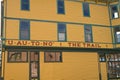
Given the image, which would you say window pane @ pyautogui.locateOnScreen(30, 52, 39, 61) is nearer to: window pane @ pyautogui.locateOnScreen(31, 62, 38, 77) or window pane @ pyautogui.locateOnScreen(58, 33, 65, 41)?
window pane @ pyautogui.locateOnScreen(31, 62, 38, 77)

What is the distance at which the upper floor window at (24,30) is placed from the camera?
27172 mm

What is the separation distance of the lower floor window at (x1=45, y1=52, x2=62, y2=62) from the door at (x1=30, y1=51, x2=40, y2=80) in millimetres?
1259

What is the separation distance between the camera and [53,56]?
28.2 metres

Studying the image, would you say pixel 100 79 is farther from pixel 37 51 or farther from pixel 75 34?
pixel 37 51

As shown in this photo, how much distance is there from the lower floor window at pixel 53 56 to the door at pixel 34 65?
1.26m

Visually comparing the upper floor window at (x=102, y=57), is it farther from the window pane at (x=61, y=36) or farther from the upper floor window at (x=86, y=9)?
the window pane at (x=61, y=36)

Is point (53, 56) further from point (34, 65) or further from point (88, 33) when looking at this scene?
point (88, 33)

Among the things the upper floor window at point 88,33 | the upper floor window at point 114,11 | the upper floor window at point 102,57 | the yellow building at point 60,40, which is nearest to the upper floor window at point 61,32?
the yellow building at point 60,40

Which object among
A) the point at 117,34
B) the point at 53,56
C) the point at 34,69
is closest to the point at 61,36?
the point at 53,56

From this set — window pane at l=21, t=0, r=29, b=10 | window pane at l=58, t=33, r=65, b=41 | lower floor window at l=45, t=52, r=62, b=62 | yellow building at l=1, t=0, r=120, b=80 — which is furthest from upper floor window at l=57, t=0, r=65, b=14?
lower floor window at l=45, t=52, r=62, b=62

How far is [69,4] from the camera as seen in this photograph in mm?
30812

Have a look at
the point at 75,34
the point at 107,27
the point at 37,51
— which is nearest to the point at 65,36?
the point at 75,34

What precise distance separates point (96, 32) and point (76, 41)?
12.2 feet

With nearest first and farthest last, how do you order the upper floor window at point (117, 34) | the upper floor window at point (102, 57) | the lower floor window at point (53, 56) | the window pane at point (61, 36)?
the lower floor window at point (53, 56) < the window pane at point (61, 36) < the upper floor window at point (102, 57) < the upper floor window at point (117, 34)
